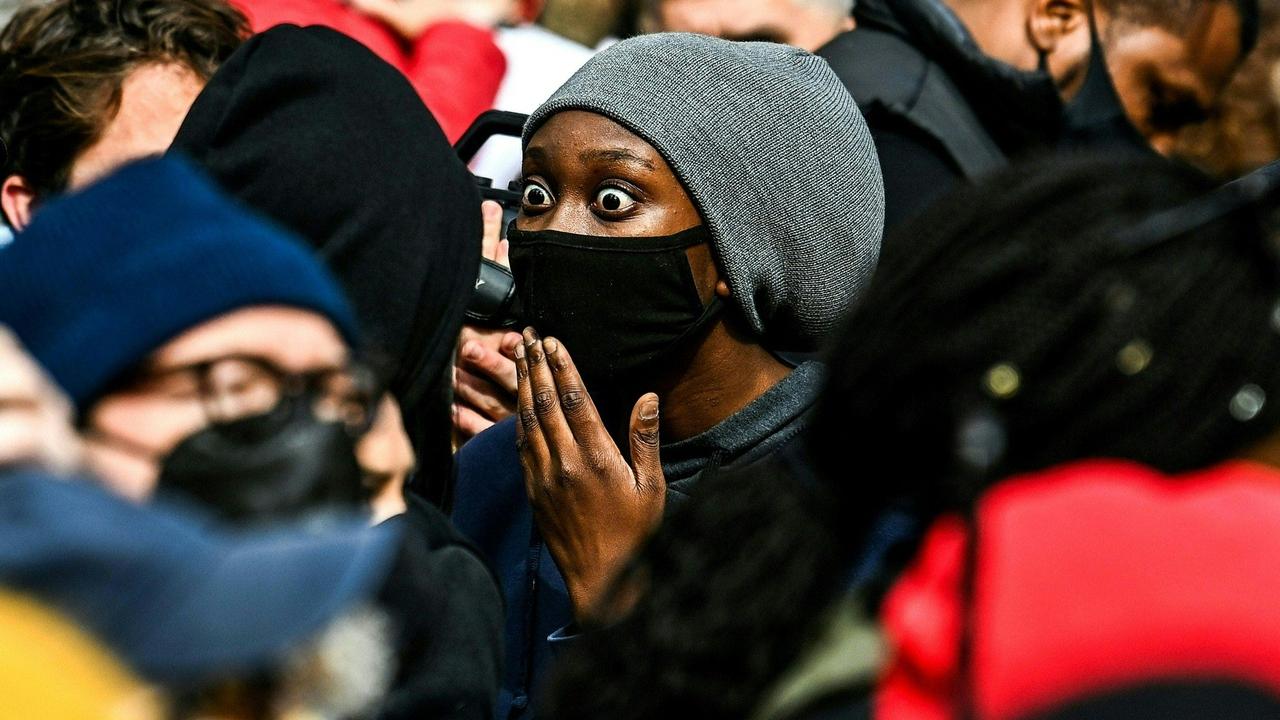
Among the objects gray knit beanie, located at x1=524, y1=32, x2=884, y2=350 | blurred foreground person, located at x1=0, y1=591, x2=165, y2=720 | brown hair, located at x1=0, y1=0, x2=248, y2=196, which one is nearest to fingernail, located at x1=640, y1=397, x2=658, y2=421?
gray knit beanie, located at x1=524, y1=32, x2=884, y2=350

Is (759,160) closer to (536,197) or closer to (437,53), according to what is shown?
(536,197)

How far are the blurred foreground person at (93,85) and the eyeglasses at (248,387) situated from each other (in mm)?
1660

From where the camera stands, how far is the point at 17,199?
2.97 metres

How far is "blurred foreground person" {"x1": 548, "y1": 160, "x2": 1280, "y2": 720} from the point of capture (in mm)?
1125

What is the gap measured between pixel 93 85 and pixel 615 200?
3.61 ft

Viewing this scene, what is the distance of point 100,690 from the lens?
3.21ft

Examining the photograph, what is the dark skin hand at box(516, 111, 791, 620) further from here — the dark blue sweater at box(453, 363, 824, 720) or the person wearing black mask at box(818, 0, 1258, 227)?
the person wearing black mask at box(818, 0, 1258, 227)

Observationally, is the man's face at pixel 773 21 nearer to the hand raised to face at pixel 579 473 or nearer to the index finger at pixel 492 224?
the index finger at pixel 492 224

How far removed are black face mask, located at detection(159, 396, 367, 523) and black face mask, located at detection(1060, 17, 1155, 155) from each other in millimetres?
2370

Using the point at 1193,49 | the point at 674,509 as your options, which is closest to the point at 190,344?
the point at 674,509

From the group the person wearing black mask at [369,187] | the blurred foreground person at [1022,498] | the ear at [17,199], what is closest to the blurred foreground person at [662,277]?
the person wearing black mask at [369,187]

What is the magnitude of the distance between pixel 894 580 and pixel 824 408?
0.57 ft

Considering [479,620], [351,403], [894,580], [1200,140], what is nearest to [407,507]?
[479,620]

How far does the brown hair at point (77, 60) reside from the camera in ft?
9.69
